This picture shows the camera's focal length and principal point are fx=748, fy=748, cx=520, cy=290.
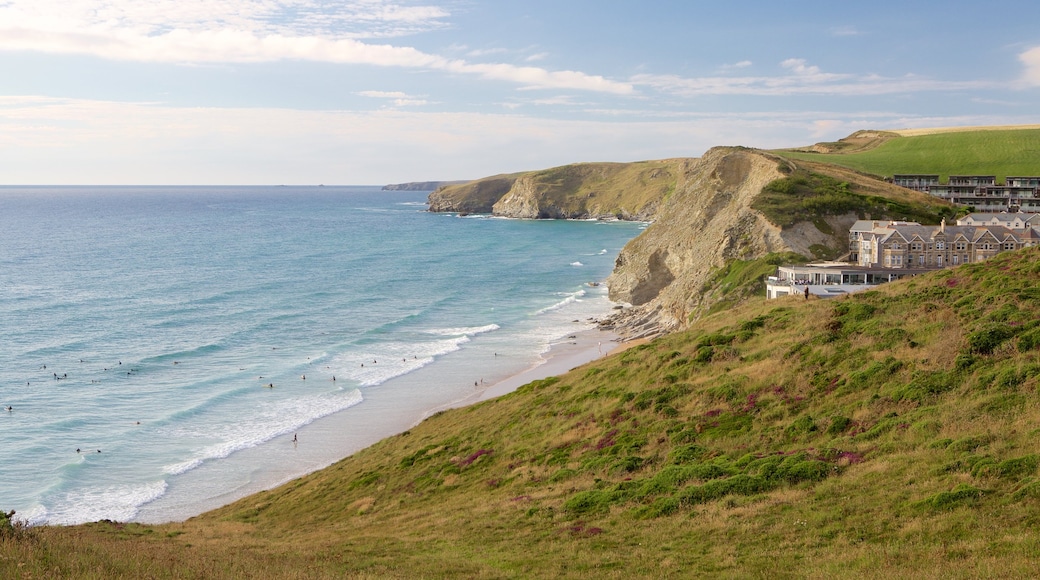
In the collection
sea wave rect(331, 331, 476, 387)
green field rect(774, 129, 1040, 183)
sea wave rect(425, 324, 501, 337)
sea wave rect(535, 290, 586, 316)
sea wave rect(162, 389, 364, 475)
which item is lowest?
sea wave rect(162, 389, 364, 475)

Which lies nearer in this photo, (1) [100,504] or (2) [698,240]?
(1) [100,504]

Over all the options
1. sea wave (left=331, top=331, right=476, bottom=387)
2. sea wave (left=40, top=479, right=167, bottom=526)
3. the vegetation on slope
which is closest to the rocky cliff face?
the vegetation on slope

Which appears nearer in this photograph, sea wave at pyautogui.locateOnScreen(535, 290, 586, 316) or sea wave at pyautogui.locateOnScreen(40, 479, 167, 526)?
sea wave at pyautogui.locateOnScreen(40, 479, 167, 526)

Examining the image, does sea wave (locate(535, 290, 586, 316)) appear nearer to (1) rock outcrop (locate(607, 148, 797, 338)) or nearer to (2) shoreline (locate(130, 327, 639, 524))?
(1) rock outcrop (locate(607, 148, 797, 338))

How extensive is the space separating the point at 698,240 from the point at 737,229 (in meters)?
11.3

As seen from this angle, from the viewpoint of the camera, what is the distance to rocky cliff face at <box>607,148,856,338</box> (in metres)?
72.3

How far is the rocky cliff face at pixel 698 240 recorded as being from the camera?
7231 centimetres

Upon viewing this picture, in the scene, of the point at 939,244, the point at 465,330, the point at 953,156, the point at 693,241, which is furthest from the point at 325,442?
the point at 953,156

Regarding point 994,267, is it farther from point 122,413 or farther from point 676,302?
point 122,413

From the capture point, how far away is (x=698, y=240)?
87.2 meters

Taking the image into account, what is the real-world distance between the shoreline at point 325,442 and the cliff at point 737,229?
36.5 ft

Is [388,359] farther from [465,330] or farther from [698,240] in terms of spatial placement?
[698,240]

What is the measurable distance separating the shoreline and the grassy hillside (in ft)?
14.7

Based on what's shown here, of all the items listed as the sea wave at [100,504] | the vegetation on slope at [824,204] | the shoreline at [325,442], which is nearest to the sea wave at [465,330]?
the shoreline at [325,442]
